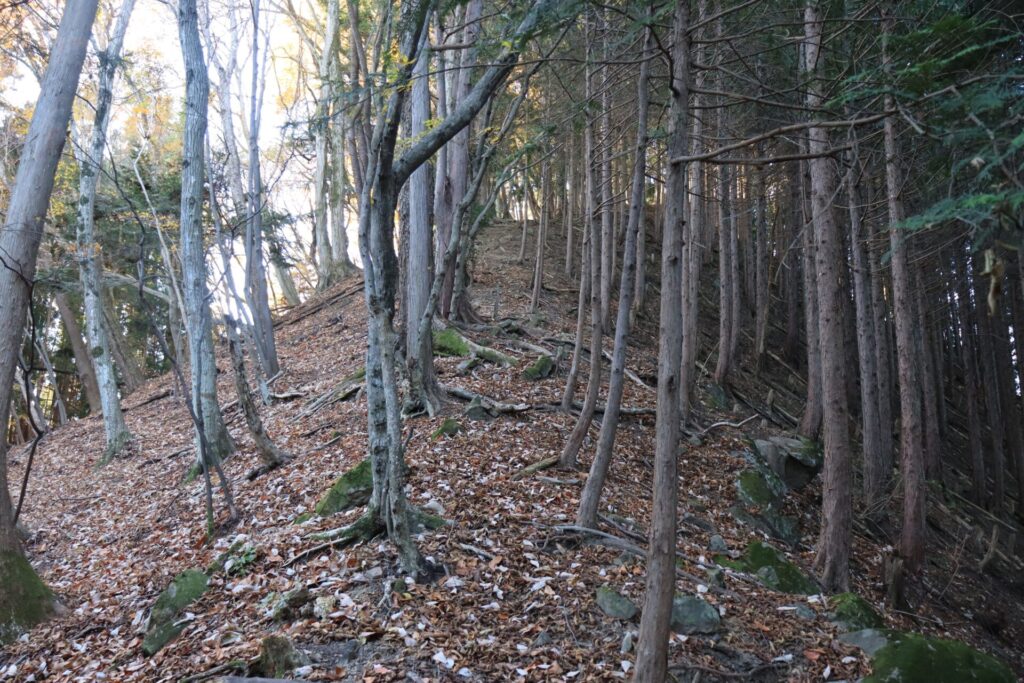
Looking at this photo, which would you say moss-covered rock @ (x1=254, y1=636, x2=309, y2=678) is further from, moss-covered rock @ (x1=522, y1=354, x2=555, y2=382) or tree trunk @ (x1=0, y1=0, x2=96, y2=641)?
moss-covered rock @ (x1=522, y1=354, x2=555, y2=382)

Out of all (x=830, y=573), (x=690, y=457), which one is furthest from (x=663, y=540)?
(x=690, y=457)

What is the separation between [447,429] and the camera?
8.57 m

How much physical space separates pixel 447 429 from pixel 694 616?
4.11m

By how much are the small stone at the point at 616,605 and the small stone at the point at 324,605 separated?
214 cm

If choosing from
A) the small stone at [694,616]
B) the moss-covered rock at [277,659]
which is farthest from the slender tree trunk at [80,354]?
the small stone at [694,616]

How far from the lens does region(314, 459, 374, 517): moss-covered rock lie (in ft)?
21.9

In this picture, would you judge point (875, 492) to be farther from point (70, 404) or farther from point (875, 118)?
point (70, 404)

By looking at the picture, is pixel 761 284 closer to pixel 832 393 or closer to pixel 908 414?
pixel 908 414

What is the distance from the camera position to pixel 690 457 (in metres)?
10.0

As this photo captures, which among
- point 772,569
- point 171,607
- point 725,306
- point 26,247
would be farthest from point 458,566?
point 725,306

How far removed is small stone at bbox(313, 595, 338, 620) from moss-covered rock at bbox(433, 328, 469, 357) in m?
7.03

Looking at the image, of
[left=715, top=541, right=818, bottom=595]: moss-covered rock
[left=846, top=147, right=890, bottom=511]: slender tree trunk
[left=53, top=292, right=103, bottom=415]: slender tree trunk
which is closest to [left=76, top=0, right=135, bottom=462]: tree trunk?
[left=53, top=292, right=103, bottom=415]: slender tree trunk

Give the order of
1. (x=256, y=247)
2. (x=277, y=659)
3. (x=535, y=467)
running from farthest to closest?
1. (x=256, y=247)
2. (x=535, y=467)
3. (x=277, y=659)

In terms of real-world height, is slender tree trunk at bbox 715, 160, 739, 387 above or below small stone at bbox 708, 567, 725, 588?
above
